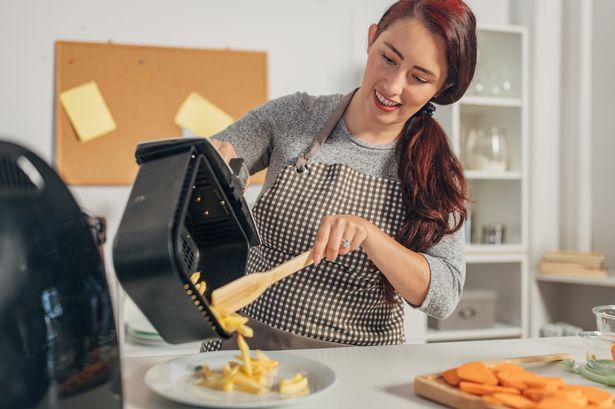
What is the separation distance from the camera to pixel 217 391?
0.80 metres

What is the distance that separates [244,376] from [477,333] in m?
1.95

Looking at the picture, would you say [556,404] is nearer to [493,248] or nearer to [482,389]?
[482,389]

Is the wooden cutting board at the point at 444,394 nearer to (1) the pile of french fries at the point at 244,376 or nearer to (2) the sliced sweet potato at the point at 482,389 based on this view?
(2) the sliced sweet potato at the point at 482,389

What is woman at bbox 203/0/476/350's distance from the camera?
1.29 m

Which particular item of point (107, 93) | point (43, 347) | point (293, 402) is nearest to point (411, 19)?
point (293, 402)

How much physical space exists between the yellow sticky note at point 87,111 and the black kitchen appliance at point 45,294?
177 cm

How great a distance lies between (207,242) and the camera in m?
0.95

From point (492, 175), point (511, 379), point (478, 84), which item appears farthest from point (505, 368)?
point (478, 84)

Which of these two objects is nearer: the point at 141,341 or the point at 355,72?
the point at 141,341

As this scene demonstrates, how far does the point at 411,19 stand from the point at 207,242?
0.63 meters

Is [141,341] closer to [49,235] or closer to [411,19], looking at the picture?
[411,19]

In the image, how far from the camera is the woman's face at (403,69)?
128cm

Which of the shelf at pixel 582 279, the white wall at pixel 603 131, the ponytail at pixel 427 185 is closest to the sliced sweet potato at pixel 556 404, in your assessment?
the ponytail at pixel 427 185

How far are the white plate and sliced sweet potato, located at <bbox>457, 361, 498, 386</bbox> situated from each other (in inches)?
6.3
